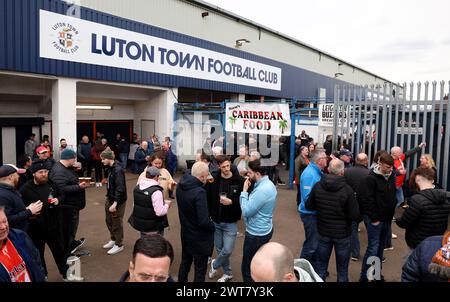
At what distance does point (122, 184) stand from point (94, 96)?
8671 millimetres

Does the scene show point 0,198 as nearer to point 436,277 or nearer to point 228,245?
point 228,245

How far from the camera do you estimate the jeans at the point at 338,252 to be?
4.15 m

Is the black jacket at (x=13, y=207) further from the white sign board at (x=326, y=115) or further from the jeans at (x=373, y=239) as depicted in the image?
the white sign board at (x=326, y=115)

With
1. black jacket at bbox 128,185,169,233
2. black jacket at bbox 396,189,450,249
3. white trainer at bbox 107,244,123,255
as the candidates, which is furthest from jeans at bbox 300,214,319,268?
white trainer at bbox 107,244,123,255

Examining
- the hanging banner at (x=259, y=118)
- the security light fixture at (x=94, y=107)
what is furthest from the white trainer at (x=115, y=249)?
the security light fixture at (x=94, y=107)

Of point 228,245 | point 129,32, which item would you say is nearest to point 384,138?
point 228,245

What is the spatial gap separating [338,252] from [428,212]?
1158mm

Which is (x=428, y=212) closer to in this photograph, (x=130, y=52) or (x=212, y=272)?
(x=212, y=272)

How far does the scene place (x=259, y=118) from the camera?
10844 mm

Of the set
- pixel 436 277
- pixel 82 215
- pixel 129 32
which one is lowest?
pixel 82 215

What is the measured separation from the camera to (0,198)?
3.52m

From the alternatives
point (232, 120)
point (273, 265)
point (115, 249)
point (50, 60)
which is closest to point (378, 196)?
point (273, 265)

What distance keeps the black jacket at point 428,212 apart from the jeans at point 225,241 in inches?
85.1

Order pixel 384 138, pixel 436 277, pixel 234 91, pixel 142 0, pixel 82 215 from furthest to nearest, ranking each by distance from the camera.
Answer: pixel 234 91, pixel 142 0, pixel 384 138, pixel 82 215, pixel 436 277
